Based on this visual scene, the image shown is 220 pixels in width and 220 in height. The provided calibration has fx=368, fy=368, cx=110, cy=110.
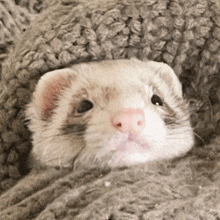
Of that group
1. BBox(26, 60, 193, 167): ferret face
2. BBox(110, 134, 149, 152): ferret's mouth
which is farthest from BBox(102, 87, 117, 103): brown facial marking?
BBox(110, 134, 149, 152): ferret's mouth

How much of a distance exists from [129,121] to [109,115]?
60mm

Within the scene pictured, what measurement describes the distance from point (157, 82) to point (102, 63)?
149 mm

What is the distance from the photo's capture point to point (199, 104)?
3.28 ft

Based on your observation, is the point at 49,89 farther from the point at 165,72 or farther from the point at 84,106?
the point at 165,72

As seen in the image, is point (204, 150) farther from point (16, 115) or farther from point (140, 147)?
point (16, 115)

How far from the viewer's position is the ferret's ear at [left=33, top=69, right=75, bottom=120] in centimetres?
91

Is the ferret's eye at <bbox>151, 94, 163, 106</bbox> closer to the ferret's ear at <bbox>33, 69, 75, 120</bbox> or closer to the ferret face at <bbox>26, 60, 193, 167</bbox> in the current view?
the ferret face at <bbox>26, 60, 193, 167</bbox>

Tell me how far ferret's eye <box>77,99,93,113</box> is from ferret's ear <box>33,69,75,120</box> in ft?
0.29

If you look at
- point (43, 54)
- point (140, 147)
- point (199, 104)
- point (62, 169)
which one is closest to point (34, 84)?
point (43, 54)

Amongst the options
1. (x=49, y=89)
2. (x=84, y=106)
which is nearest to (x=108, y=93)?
(x=84, y=106)

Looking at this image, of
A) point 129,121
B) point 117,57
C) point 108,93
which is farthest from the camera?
point 117,57

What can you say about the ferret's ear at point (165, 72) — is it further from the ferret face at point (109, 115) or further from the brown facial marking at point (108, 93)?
the brown facial marking at point (108, 93)

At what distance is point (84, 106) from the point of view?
86 centimetres

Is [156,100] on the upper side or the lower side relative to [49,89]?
lower
